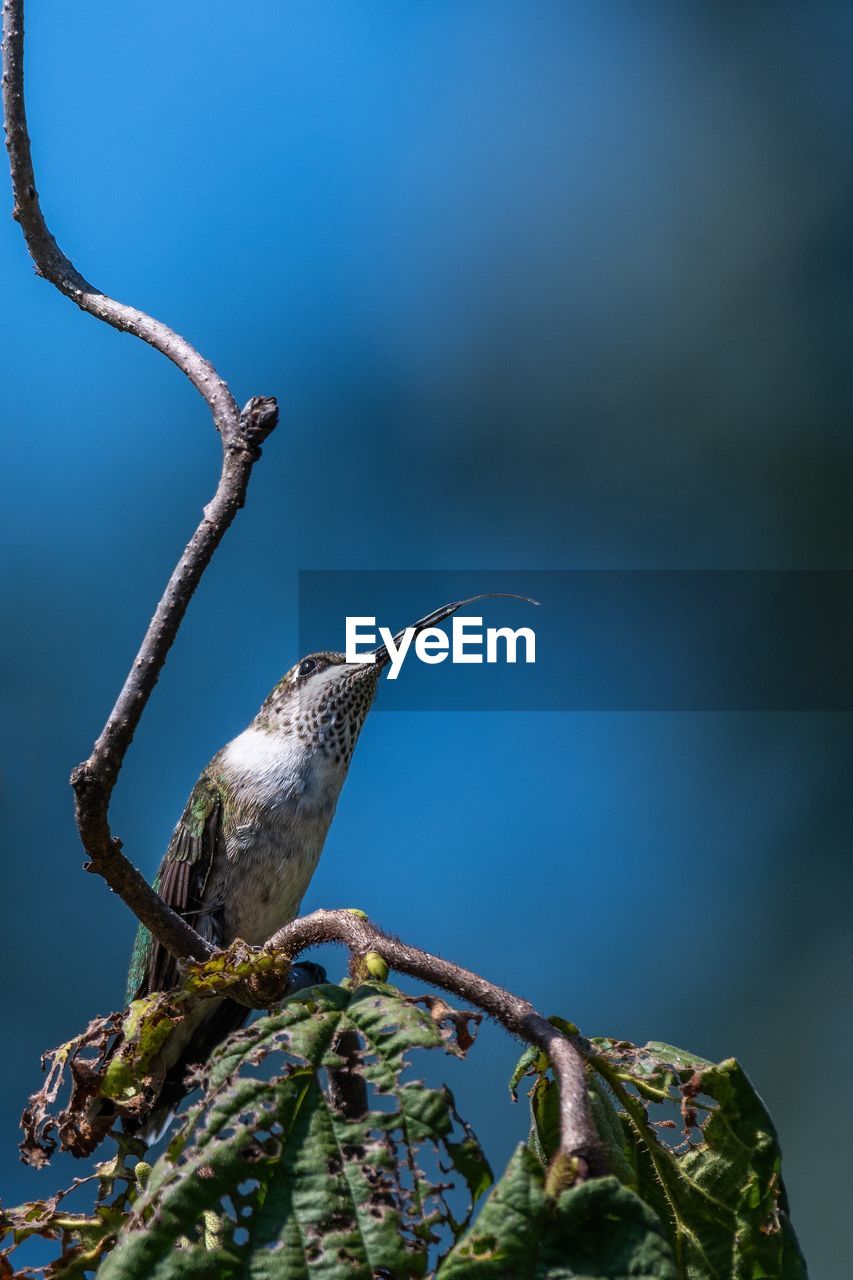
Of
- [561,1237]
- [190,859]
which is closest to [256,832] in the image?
[190,859]

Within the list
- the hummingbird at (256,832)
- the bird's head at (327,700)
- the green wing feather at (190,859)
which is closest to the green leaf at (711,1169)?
the hummingbird at (256,832)

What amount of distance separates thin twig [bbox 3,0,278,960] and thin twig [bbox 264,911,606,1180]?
0.21 m

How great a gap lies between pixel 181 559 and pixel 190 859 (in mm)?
1972

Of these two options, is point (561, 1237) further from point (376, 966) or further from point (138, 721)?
point (138, 721)

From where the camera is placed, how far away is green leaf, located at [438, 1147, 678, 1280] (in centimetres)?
91

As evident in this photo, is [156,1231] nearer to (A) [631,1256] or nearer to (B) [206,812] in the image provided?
(A) [631,1256]

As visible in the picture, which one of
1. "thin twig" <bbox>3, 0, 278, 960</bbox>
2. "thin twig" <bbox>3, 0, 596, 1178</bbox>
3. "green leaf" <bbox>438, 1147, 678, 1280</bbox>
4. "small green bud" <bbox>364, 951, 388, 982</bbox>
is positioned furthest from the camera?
"thin twig" <bbox>3, 0, 278, 960</bbox>

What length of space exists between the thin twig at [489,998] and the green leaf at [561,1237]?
26 mm

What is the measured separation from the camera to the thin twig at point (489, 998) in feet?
3.11

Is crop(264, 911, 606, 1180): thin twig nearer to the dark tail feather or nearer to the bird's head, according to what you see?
the dark tail feather

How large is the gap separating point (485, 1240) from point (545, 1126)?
386 mm

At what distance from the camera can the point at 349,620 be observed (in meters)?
4.75

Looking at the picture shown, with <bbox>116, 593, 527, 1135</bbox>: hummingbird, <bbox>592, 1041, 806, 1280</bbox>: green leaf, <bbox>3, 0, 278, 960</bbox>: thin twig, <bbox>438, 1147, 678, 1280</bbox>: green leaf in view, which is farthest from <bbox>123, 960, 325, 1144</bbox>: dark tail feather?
<bbox>438, 1147, 678, 1280</bbox>: green leaf

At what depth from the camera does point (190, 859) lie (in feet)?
10.4
